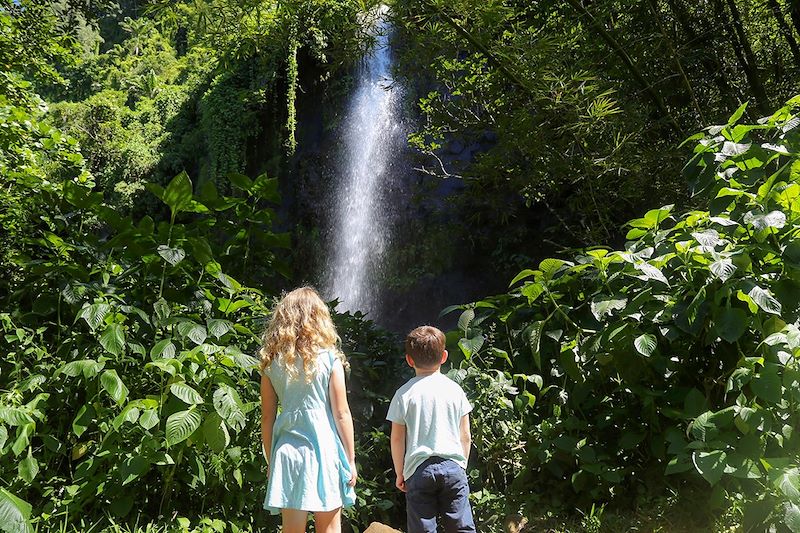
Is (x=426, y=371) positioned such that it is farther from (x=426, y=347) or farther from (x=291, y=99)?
(x=291, y=99)

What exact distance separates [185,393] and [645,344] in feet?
6.27

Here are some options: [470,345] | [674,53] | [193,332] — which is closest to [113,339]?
[193,332]

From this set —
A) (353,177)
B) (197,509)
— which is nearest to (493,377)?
(197,509)

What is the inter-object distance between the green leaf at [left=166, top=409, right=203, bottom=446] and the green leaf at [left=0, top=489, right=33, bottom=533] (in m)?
0.55

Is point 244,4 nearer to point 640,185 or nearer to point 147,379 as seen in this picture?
point 147,379

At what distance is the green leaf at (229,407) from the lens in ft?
9.05

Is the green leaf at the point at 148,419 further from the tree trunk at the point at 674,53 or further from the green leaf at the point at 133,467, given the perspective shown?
the tree trunk at the point at 674,53

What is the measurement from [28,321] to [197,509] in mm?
1285

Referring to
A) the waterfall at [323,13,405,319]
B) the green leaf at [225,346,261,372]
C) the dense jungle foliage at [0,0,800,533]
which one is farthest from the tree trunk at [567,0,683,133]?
the waterfall at [323,13,405,319]

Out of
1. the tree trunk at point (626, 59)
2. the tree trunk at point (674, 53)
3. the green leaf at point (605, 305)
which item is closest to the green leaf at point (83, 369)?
the green leaf at point (605, 305)

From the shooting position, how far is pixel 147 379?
3.24 metres

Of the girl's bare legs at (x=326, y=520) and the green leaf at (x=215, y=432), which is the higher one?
the green leaf at (x=215, y=432)

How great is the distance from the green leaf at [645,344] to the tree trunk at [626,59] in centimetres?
243

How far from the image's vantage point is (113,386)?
2832 mm
